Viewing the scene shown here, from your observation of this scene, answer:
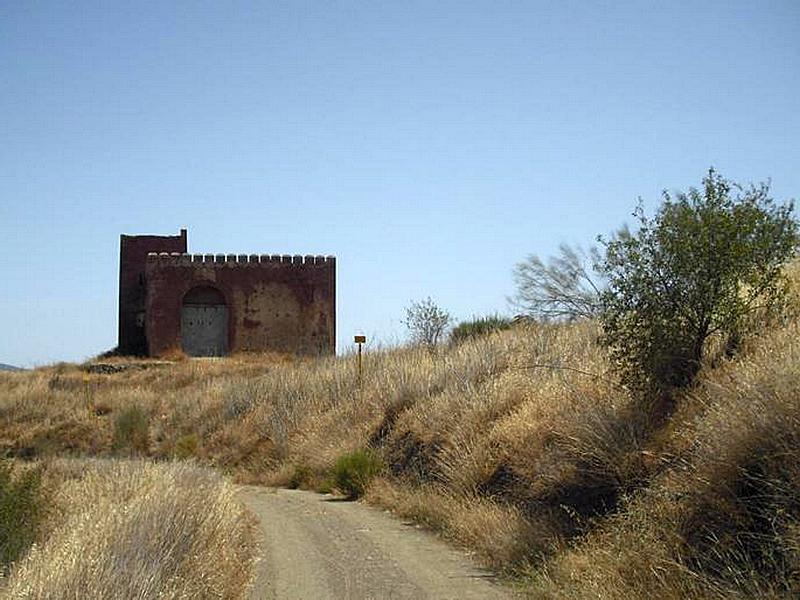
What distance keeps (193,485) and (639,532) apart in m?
6.25

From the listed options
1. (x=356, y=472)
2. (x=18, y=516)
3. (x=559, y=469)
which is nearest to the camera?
(x=559, y=469)

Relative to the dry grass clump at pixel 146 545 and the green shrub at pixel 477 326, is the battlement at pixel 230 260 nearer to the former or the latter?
the green shrub at pixel 477 326

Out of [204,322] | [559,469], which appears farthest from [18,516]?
[204,322]

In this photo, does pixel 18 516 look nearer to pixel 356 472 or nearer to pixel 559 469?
pixel 559 469

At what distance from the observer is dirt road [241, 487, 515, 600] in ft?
33.7

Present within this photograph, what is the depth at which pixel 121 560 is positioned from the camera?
8.24 m

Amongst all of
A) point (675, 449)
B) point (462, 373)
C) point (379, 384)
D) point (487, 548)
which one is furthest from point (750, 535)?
point (379, 384)

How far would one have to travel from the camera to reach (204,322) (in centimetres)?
4859

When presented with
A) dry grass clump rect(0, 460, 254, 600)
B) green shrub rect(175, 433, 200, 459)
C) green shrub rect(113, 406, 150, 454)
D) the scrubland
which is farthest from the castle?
dry grass clump rect(0, 460, 254, 600)

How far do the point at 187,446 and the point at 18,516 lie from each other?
1824 cm

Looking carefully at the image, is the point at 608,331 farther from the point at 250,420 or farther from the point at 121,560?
the point at 250,420

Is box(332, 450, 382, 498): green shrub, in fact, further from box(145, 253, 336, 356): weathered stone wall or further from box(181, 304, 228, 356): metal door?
box(181, 304, 228, 356): metal door

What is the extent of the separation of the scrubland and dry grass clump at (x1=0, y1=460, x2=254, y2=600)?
6cm

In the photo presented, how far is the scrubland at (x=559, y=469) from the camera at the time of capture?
823 centimetres
